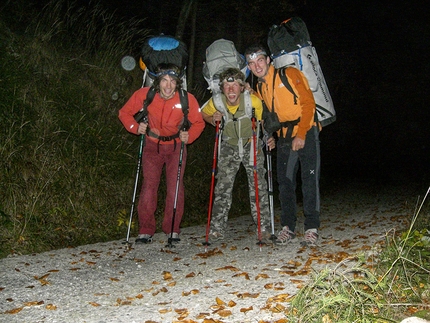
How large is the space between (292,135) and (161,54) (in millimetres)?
2067

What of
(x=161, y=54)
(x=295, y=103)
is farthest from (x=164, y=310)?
(x=161, y=54)

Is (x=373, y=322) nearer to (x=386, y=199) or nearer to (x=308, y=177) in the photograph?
(x=308, y=177)

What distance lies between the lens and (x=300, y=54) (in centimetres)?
621

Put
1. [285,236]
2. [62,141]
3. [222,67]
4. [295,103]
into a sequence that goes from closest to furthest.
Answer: [295,103] < [285,236] < [222,67] < [62,141]

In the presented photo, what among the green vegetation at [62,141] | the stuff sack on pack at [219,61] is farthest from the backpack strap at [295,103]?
the green vegetation at [62,141]

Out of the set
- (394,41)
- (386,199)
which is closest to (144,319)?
(386,199)

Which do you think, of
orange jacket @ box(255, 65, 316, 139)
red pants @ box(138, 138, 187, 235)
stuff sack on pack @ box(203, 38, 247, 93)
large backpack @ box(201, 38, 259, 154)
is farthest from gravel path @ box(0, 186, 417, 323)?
stuff sack on pack @ box(203, 38, 247, 93)

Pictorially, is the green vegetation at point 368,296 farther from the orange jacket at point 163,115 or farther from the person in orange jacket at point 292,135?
Answer: the orange jacket at point 163,115

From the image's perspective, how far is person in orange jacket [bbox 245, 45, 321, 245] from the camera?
6.03 meters

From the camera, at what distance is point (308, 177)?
6223 millimetres

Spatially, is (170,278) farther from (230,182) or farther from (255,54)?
(255,54)

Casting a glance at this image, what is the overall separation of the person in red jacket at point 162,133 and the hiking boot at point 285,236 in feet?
4.47

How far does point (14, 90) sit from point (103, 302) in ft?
15.0

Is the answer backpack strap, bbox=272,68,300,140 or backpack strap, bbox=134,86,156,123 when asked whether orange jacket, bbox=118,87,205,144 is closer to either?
backpack strap, bbox=134,86,156,123
